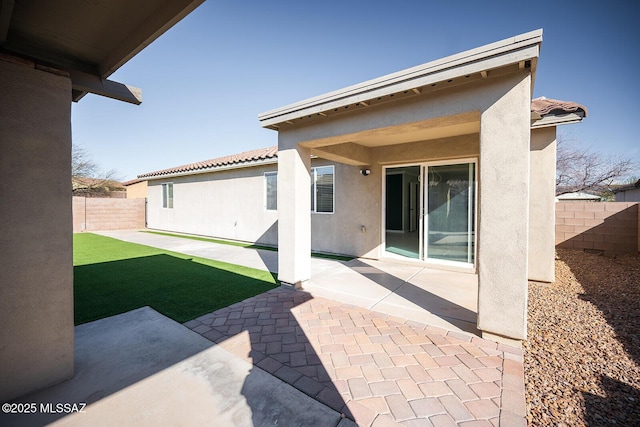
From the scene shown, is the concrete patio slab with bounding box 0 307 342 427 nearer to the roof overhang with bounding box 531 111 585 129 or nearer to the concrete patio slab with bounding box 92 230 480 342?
the concrete patio slab with bounding box 92 230 480 342

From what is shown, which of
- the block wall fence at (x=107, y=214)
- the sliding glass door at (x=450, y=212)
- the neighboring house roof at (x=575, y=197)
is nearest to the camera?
the sliding glass door at (x=450, y=212)

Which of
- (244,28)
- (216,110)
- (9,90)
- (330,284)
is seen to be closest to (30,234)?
(9,90)

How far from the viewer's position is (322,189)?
11.0 m

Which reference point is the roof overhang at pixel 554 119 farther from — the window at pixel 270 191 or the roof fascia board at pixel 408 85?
the window at pixel 270 191

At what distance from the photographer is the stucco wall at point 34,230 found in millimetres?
2727

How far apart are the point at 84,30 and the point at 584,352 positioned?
7.43 meters

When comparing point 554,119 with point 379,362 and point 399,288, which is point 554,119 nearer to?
point 399,288

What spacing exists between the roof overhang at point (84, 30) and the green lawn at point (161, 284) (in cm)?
397

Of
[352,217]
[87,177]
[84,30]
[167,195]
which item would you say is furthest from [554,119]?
[87,177]

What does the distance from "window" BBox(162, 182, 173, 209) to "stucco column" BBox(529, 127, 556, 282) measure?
19908 mm

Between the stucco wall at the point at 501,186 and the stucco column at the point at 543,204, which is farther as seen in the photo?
the stucco column at the point at 543,204

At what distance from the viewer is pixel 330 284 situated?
677 centimetres

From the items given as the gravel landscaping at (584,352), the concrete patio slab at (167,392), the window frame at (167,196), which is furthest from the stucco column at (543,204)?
the window frame at (167,196)

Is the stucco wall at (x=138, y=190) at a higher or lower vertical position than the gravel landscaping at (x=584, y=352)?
higher
